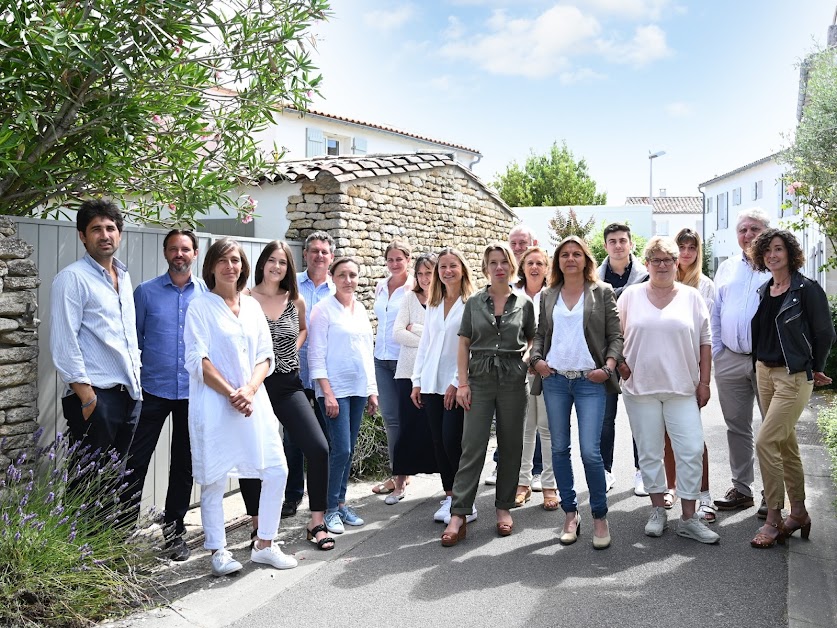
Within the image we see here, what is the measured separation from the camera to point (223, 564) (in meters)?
4.72

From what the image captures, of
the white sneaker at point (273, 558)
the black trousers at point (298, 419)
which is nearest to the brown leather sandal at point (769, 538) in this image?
the black trousers at point (298, 419)

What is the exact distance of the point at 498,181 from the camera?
45938 mm

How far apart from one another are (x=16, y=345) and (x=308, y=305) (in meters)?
2.22

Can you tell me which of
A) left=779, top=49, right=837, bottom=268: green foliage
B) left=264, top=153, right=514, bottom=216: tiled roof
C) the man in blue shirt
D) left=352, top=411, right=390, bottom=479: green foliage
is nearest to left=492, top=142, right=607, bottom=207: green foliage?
left=779, top=49, right=837, bottom=268: green foliage

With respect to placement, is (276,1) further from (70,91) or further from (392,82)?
(392,82)

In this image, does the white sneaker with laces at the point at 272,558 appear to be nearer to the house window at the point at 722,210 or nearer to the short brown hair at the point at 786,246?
the short brown hair at the point at 786,246

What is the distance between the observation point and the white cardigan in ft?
20.7

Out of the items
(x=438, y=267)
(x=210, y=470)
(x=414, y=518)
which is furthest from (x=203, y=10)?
(x=414, y=518)

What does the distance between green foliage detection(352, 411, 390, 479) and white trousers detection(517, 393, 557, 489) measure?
1.40 m

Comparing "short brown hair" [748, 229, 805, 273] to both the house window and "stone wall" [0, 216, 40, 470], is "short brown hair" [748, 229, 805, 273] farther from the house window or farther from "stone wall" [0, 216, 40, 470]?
the house window

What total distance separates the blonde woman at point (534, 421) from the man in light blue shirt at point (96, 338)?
3118 mm

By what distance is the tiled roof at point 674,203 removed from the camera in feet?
196

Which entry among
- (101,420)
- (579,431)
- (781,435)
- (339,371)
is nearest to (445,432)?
(339,371)

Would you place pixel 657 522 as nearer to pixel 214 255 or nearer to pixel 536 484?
pixel 536 484
